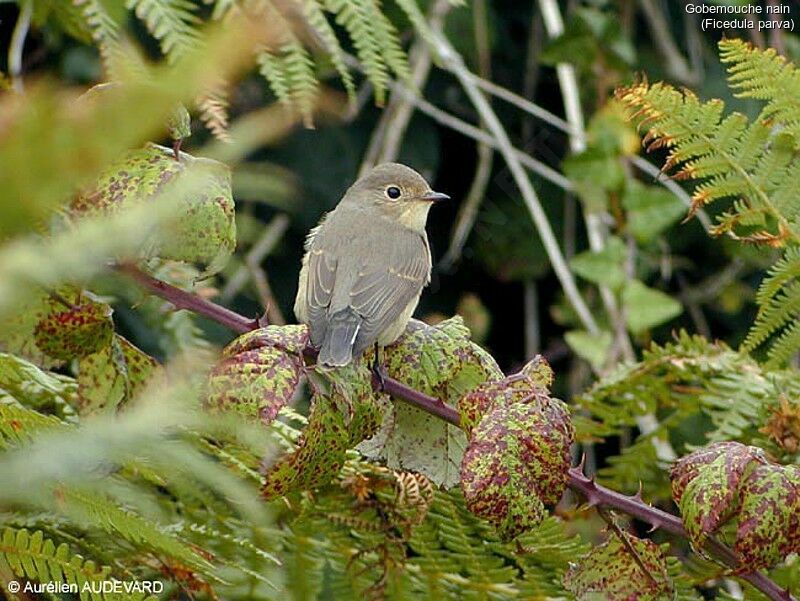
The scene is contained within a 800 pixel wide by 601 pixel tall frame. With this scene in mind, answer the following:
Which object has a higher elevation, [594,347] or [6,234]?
[6,234]

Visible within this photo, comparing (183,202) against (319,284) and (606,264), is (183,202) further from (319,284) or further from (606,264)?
(606,264)

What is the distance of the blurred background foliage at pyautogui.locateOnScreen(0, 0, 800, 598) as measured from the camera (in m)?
1.66

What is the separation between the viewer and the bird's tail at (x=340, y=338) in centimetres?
129

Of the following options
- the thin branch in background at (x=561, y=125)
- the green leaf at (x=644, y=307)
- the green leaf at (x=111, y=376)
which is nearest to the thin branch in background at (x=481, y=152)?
the thin branch in background at (x=561, y=125)

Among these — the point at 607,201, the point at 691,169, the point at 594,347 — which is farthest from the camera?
the point at 607,201

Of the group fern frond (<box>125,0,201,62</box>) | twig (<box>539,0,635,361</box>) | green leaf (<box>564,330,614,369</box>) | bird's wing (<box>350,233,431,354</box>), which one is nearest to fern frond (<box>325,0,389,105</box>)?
fern frond (<box>125,0,201,62</box>)

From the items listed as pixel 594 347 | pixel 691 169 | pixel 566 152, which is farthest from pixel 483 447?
pixel 566 152

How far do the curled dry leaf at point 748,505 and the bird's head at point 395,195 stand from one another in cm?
178

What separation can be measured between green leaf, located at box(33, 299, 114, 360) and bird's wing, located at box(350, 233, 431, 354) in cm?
67

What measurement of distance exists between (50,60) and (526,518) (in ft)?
10.8

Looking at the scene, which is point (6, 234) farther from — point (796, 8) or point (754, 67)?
point (796, 8)

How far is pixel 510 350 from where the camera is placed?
14.4 ft

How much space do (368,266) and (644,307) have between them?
1442 mm

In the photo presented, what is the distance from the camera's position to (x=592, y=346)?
3443 mm
